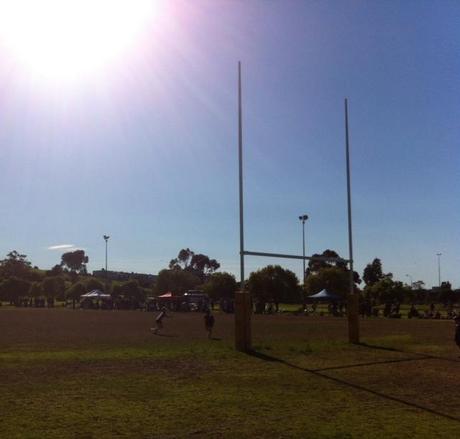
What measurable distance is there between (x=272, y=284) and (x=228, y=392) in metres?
58.7

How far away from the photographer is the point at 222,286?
80000mm

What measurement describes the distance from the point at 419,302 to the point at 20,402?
384 feet

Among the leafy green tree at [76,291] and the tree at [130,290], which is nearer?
the leafy green tree at [76,291]

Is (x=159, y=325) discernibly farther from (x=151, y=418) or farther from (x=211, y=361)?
(x=151, y=418)

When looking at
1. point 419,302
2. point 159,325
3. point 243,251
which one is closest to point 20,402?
point 243,251

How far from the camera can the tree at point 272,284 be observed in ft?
225

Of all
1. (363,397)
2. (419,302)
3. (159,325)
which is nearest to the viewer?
(363,397)

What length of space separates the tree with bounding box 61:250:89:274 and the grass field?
178 m

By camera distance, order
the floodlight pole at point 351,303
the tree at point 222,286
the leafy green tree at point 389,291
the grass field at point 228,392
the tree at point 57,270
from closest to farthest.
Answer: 1. the grass field at point 228,392
2. the floodlight pole at point 351,303
3. the leafy green tree at point 389,291
4. the tree at point 222,286
5. the tree at point 57,270

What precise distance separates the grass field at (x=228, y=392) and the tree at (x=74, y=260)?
17819 cm

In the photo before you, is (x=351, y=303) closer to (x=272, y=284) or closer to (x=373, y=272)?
(x=272, y=284)

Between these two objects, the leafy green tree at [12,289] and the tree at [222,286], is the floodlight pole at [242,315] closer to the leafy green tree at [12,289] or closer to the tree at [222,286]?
the tree at [222,286]

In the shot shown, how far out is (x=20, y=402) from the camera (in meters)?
9.60

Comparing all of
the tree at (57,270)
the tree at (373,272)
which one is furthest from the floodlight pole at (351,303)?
the tree at (57,270)
